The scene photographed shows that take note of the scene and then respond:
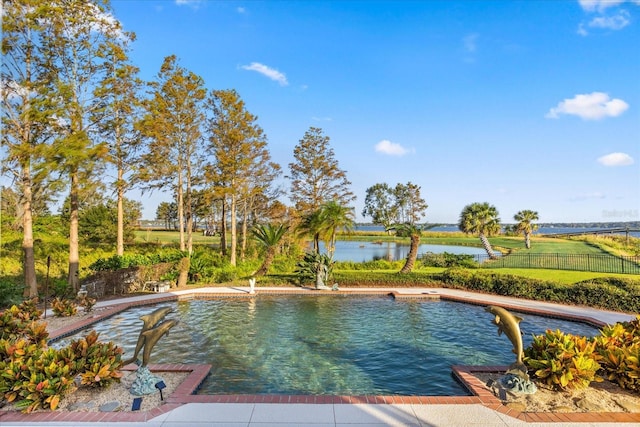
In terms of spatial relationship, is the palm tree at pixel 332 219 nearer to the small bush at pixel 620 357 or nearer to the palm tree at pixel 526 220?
the small bush at pixel 620 357

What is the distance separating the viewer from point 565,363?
664cm

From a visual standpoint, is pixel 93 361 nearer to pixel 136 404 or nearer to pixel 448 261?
pixel 136 404

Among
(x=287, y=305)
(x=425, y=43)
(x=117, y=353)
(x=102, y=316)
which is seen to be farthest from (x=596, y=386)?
(x=102, y=316)

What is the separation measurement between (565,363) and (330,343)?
5.86m

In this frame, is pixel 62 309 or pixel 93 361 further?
pixel 62 309

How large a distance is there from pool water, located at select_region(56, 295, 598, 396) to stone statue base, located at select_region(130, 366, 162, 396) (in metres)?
1.03

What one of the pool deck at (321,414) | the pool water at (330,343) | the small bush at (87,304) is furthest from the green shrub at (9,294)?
the pool deck at (321,414)

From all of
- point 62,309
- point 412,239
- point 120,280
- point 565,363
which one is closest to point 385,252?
point 412,239

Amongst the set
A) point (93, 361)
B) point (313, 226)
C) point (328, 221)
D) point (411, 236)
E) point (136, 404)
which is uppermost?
point (328, 221)

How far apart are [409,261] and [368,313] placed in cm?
840

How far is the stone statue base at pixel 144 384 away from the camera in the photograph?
6586 millimetres

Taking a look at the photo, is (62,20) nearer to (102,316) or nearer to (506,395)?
(102,316)

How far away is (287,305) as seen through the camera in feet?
52.5

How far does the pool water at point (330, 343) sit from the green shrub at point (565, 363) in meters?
1.52
